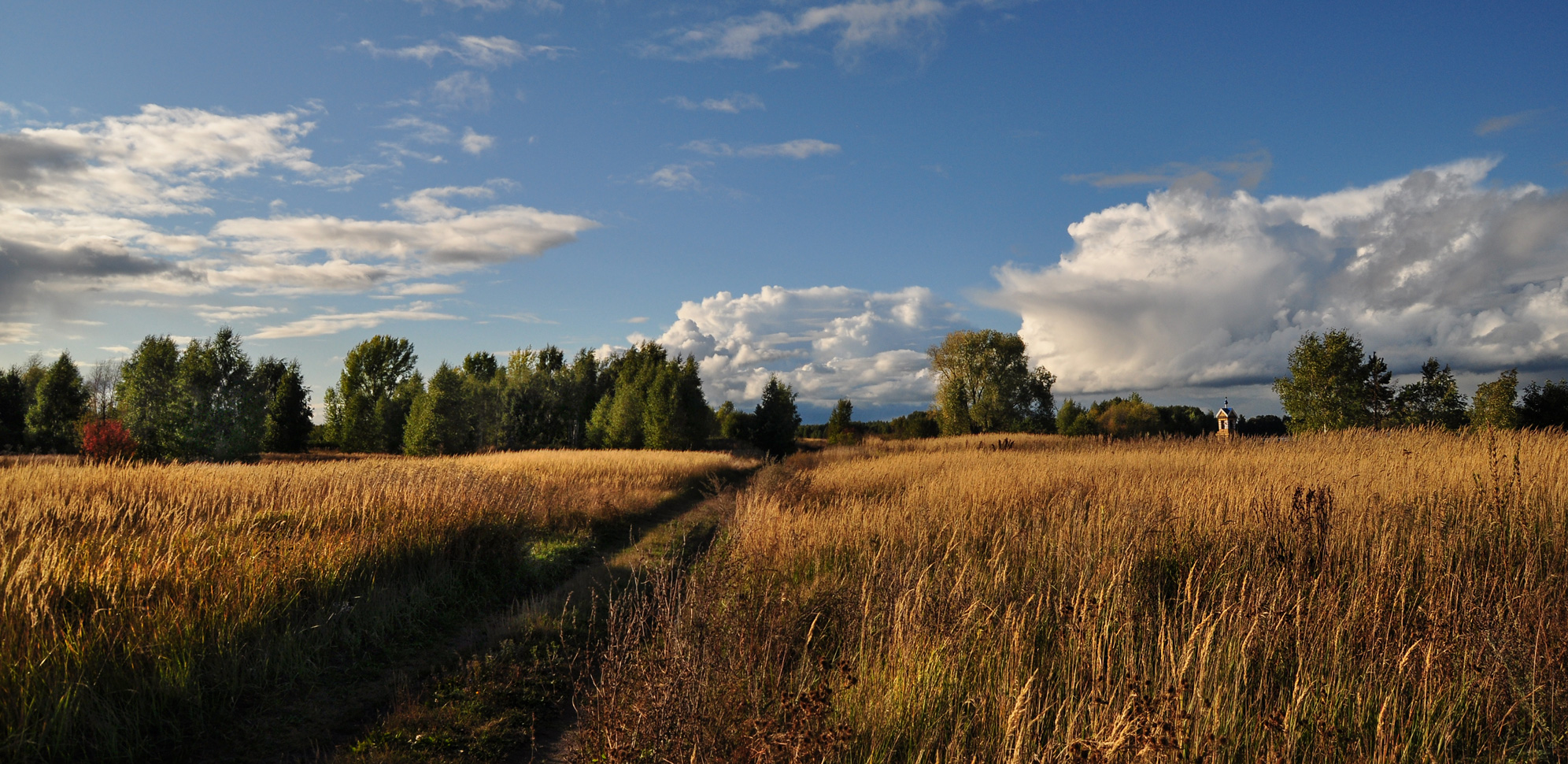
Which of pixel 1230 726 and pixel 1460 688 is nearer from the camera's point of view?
pixel 1230 726

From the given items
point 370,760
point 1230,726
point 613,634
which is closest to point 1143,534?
point 1230,726

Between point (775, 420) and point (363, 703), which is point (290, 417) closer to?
point (775, 420)

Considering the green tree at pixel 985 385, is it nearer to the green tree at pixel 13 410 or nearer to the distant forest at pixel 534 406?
the distant forest at pixel 534 406

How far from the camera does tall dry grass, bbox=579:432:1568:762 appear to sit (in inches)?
138

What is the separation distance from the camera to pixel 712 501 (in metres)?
17.5

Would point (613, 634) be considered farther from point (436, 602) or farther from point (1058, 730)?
point (436, 602)

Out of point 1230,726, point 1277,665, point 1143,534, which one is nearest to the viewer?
point 1230,726

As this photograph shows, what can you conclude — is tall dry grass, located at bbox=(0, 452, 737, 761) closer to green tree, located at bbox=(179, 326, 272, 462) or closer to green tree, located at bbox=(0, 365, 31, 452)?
green tree, located at bbox=(179, 326, 272, 462)

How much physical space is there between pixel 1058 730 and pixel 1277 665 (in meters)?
1.81

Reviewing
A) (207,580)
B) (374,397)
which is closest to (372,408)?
(374,397)

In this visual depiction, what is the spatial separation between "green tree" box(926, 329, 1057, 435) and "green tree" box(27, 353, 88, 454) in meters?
66.2

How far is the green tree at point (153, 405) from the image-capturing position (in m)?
35.6

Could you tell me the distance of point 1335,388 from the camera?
38281 mm

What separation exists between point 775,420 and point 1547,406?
49.6 metres
